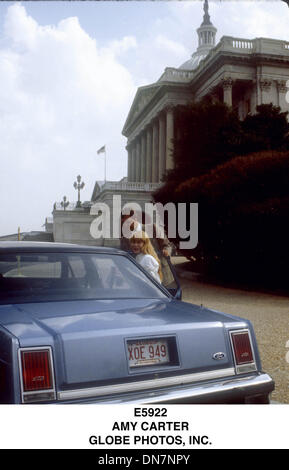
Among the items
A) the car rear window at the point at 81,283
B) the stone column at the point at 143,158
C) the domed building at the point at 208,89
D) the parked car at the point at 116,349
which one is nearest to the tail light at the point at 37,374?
the parked car at the point at 116,349

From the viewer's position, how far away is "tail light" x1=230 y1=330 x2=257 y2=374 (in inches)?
129

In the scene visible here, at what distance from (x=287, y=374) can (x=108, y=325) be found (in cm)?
381

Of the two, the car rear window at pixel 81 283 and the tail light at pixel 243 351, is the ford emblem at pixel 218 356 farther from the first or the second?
the car rear window at pixel 81 283

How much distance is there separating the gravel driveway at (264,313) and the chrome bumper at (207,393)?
1984 mm

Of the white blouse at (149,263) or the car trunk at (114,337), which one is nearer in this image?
the car trunk at (114,337)

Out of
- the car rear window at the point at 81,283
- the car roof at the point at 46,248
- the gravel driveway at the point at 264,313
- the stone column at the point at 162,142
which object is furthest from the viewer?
the stone column at the point at 162,142

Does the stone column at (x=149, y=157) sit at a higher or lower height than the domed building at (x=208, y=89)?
lower

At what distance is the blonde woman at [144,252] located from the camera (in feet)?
19.1

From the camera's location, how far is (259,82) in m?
50.6

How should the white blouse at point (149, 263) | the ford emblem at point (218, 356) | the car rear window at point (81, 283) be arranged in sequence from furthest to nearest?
the white blouse at point (149, 263), the car rear window at point (81, 283), the ford emblem at point (218, 356)

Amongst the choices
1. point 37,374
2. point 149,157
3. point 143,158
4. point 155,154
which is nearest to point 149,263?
point 37,374

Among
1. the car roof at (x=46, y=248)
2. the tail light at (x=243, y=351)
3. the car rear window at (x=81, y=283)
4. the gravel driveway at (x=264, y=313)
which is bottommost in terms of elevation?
the gravel driveway at (x=264, y=313)

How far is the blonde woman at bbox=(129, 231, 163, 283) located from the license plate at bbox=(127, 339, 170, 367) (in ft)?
9.13
